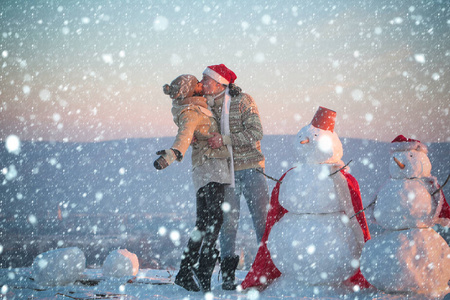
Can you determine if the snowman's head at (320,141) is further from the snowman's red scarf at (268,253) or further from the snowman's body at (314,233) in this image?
the snowman's red scarf at (268,253)

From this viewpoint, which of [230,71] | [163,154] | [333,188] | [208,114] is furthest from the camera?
[230,71]

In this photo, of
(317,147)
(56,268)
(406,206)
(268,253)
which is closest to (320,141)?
(317,147)

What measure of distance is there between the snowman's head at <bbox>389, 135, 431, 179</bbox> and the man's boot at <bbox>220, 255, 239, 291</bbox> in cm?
143

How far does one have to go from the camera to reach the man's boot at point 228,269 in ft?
10.2

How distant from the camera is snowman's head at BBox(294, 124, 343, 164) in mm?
2998

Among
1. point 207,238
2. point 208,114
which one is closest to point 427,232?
point 207,238

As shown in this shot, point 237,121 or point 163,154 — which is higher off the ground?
point 237,121

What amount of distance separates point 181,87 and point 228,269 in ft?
5.03

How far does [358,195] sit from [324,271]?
2.21ft

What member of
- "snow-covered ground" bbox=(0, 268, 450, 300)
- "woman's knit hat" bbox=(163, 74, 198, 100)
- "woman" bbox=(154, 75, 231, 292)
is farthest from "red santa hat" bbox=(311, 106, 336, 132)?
"snow-covered ground" bbox=(0, 268, 450, 300)

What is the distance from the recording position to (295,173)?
3.03 m

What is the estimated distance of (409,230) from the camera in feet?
9.04

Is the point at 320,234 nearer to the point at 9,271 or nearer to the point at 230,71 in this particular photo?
the point at 230,71

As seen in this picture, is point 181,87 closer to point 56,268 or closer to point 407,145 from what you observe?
point 407,145
